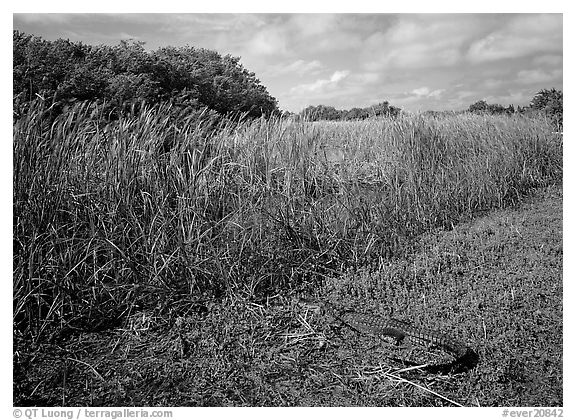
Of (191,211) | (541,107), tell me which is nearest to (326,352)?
(191,211)

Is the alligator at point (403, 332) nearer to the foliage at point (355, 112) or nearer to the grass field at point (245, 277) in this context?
the grass field at point (245, 277)

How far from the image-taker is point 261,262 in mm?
3172

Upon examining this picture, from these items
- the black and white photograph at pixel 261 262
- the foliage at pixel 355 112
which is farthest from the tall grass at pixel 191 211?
the foliage at pixel 355 112

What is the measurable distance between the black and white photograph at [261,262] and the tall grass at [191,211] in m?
0.01

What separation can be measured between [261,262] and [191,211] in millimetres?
537

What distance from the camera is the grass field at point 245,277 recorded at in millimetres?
2365

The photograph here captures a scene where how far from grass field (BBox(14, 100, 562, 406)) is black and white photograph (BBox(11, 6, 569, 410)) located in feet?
0.04

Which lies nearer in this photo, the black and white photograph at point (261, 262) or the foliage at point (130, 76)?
the black and white photograph at point (261, 262)

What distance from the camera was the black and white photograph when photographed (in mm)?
2369

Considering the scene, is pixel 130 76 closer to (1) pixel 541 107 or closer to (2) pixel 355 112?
(2) pixel 355 112

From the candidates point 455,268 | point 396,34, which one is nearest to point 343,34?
point 396,34

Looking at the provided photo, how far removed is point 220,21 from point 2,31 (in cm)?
115

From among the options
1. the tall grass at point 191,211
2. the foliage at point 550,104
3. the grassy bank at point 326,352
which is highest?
the foliage at point 550,104

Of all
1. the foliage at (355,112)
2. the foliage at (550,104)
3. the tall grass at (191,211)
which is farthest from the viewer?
the foliage at (355,112)
